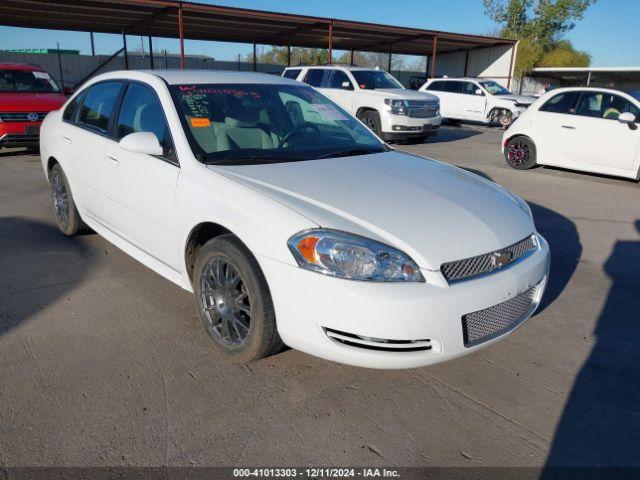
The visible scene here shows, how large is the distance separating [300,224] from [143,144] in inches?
51.5

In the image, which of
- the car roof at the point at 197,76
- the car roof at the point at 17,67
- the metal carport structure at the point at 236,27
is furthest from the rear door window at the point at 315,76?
the car roof at the point at 197,76

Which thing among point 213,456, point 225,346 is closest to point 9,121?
point 225,346

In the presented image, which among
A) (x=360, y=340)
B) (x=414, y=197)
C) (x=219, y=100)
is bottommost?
(x=360, y=340)

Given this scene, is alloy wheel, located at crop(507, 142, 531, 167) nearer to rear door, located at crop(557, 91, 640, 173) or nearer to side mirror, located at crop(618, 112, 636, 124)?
rear door, located at crop(557, 91, 640, 173)

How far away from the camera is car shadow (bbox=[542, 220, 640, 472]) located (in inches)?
87.9

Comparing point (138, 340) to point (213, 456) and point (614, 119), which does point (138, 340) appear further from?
point (614, 119)

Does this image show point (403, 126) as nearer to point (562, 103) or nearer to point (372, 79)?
point (372, 79)

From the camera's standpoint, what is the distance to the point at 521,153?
30.9 feet

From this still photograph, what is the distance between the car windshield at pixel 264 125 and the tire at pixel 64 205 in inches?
75.3

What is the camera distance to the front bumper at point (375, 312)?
7.43 ft

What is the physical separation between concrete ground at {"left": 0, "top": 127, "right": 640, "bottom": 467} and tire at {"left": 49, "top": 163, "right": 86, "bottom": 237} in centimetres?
71

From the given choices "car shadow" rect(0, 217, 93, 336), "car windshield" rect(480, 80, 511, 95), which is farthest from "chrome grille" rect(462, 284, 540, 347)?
"car windshield" rect(480, 80, 511, 95)

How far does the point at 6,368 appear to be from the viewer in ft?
9.23

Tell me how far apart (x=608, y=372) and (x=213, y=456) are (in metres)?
2.27
